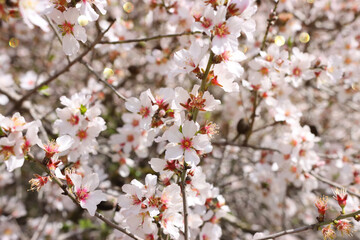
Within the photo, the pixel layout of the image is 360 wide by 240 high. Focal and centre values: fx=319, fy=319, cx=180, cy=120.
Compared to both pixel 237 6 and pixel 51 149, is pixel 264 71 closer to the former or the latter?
pixel 237 6

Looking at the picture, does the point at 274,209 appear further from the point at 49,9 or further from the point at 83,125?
the point at 49,9

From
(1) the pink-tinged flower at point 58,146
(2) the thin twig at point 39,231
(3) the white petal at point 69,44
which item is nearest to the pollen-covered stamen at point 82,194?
(1) the pink-tinged flower at point 58,146

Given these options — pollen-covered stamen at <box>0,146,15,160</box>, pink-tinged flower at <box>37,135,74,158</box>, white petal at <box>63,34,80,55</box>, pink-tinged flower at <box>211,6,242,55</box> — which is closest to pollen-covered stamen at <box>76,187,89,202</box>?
pink-tinged flower at <box>37,135,74,158</box>

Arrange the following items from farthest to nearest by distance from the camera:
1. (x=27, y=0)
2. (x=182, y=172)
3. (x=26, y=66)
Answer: (x=26, y=66) < (x=182, y=172) < (x=27, y=0)

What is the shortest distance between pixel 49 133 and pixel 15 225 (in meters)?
1.54

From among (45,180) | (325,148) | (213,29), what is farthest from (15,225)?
(325,148)

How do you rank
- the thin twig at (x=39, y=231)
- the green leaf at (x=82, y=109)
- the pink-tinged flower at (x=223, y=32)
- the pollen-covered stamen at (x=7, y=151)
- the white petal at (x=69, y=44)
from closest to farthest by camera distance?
1. the pollen-covered stamen at (x=7, y=151)
2. the pink-tinged flower at (x=223, y=32)
3. the white petal at (x=69, y=44)
4. the green leaf at (x=82, y=109)
5. the thin twig at (x=39, y=231)

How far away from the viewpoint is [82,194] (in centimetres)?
Answer: 156

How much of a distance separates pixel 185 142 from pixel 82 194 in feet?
1.86

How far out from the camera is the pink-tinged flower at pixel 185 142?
1.50 meters

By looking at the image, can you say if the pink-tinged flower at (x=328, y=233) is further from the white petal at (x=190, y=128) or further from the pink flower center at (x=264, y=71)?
the pink flower center at (x=264, y=71)

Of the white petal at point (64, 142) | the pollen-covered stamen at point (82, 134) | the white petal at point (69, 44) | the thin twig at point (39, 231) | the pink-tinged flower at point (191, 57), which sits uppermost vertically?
the pink-tinged flower at point (191, 57)

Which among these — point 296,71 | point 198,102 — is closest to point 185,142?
point 198,102

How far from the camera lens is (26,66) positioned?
470 centimetres
